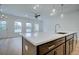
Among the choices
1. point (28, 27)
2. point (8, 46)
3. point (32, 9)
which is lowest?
point (8, 46)

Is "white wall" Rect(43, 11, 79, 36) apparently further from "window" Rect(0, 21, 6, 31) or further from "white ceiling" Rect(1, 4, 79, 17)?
"window" Rect(0, 21, 6, 31)

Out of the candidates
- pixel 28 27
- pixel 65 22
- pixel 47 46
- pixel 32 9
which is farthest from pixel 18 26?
pixel 65 22

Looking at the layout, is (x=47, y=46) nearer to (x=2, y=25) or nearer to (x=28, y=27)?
(x=28, y=27)

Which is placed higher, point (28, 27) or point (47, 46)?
point (28, 27)

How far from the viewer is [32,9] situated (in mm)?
1175

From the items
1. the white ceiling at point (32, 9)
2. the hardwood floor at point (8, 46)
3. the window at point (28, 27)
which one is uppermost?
the white ceiling at point (32, 9)

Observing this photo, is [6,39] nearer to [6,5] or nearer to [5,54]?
[5,54]

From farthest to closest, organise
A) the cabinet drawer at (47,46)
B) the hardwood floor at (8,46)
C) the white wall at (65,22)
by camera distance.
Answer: the white wall at (65,22) < the hardwood floor at (8,46) < the cabinet drawer at (47,46)

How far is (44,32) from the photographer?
1.23 metres

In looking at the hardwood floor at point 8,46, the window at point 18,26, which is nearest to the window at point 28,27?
the window at point 18,26

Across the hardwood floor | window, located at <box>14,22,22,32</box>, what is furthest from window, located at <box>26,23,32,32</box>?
the hardwood floor

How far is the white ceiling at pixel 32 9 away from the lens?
108 centimetres

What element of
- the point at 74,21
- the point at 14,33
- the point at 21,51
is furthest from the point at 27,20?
the point at 74,21

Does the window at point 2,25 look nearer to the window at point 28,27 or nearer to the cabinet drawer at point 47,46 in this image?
the window at point 28,27
